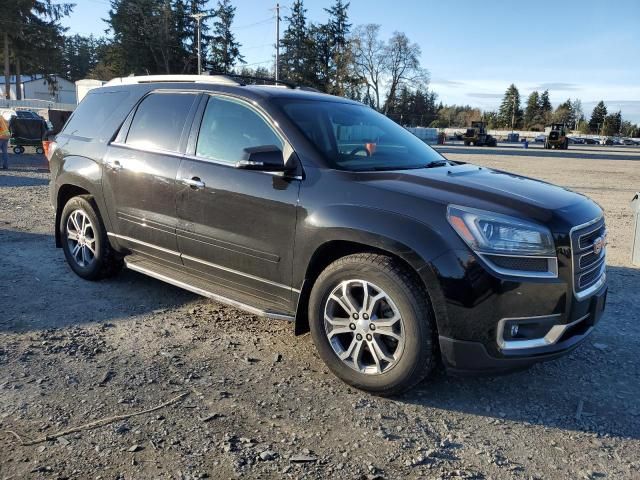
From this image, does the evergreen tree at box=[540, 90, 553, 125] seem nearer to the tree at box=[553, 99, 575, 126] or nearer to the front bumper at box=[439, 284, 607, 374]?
the tree at box=[553, 99, 575, 126]

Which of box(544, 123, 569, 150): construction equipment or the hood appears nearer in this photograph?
the hood

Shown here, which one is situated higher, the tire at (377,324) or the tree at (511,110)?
the tree at (511,110)

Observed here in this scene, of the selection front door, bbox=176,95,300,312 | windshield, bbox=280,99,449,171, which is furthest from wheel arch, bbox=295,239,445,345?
windshield, bbox=280,99,449,171

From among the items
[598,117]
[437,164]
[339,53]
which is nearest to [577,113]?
[598,117]

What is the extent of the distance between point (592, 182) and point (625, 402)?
1679 centimetres

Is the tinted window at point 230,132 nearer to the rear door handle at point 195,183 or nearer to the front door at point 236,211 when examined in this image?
the front door at point 236,211

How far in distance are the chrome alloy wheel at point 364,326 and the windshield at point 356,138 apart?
2.81ft

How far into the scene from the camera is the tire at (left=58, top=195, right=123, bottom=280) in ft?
16.9

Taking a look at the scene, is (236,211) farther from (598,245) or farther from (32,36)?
(32,36)

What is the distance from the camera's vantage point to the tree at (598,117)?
12625 centimetres

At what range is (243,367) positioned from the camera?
12.1 feet

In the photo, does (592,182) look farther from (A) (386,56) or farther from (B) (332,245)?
(A) (386,56)

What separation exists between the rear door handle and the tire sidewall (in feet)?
4.73

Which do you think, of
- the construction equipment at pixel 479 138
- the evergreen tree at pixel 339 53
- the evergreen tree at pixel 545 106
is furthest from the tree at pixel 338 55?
the evergreen tree at pixel 545 106
